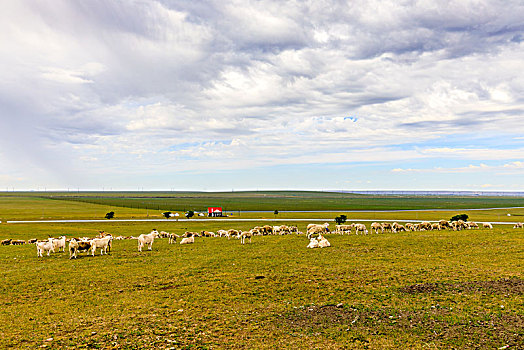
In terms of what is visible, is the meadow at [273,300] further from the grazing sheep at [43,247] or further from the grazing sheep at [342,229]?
the grazing sheep at [342,229]

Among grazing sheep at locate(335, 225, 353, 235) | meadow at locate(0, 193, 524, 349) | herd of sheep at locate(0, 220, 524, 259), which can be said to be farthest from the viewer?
grazing sheep at locate(335, 225, 353, 235)

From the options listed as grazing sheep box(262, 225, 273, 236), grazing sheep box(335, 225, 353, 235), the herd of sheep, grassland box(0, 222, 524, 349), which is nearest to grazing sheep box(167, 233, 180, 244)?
the herd of sheep

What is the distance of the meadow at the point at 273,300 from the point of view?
10.5 metres

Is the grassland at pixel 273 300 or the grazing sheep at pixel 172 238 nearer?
the grassland at pixel 273 300

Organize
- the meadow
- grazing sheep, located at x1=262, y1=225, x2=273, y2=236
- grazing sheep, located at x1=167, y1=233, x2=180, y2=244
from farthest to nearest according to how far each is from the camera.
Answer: grazing sheep, located at x1=262, y1=225, x2=273, y2=236, grazing sheep, located at x1=167, y1=233, x2=180, y2=244, the meadow

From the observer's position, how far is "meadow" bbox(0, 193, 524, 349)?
413 inches

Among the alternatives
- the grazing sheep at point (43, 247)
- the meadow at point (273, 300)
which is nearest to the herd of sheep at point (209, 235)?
the grazing sheep at point (43, 247)

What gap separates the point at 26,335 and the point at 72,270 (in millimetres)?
10972

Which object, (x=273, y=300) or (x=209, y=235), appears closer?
→ (x=273, y=300)

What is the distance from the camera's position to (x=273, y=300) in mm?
14617

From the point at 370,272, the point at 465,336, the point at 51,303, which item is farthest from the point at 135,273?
the point at 465,336

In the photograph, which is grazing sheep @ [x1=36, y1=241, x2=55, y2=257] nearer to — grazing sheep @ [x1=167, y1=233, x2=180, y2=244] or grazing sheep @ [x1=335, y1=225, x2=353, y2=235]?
grazing sheep @ [x1=167, y1=233, x2=180, y2=244]

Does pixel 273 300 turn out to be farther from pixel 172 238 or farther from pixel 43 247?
pixel 172 238

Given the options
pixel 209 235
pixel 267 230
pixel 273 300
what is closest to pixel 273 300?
pixel 273 300
